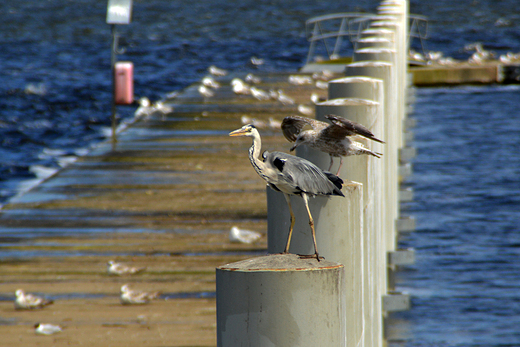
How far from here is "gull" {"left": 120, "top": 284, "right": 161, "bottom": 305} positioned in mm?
6098

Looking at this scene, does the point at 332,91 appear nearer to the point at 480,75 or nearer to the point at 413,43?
the point at 480,75

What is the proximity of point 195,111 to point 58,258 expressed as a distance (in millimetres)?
8212

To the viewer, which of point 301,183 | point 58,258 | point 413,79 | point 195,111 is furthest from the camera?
point 413,79

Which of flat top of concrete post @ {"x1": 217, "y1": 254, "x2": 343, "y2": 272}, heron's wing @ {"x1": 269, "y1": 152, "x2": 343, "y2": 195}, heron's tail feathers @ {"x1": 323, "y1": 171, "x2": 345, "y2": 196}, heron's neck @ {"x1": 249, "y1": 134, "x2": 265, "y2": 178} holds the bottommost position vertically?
flat top of concrete post @ {"x1": 217, "y1": 254, "x2": 343, "y2": 272}

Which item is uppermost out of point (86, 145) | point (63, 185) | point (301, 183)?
point (301, 183)

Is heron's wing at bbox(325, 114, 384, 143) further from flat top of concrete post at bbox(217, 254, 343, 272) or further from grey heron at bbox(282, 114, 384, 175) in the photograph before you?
flat top of concrete post at bbox(217, 254, 343, 272)

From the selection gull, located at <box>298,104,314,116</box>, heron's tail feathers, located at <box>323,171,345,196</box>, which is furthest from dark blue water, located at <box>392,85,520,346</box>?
heron's tail feathers, located at <box>323,171,345,196</box>

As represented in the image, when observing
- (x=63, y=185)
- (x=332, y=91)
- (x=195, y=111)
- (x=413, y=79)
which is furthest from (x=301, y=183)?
(x=413, y=79)

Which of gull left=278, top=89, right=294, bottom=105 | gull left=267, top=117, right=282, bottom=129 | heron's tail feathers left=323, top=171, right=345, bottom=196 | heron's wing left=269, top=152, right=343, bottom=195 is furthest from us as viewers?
gull left=278, top=89, right=294, bottom=105

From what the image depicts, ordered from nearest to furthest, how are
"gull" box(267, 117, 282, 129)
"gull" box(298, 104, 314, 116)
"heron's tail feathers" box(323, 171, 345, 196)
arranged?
"heron's tail feathers" box(323, 171, 345, 196), "gull" box(267, 117, 282, 129), "gull" box(298, 104, 314, 116)

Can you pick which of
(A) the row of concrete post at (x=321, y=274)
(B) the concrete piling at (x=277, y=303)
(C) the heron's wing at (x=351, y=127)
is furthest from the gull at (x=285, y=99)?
(B) the concrete piling at (x=277, y=303)

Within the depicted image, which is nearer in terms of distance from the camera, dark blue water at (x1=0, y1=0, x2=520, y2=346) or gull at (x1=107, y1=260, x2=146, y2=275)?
gull at (x1=107, y1=260, x2=146, y2=275)

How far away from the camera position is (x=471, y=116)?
2002 centimetres

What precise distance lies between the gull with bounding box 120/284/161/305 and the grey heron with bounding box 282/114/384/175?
107 inches
